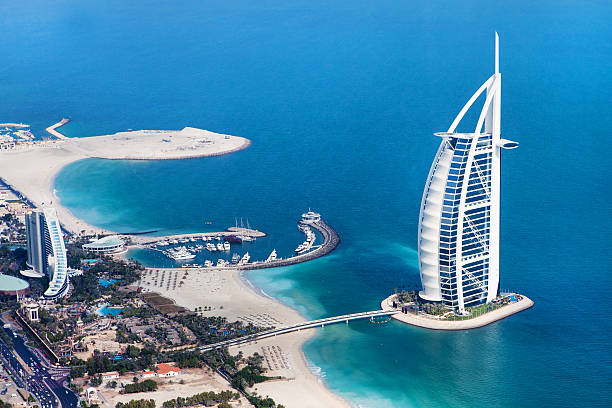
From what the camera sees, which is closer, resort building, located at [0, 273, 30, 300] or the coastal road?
the coastal road

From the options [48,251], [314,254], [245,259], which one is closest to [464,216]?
[314,254]

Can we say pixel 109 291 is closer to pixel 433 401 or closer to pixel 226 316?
pixel 226 316

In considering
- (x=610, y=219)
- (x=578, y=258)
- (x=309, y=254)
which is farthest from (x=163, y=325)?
(x=610, y=219)

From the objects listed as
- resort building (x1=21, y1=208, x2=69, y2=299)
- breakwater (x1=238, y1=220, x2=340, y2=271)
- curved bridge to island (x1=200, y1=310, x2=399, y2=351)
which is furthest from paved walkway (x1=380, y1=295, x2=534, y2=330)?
resort building (x1=21, y1=208, x2=69, y2=299)

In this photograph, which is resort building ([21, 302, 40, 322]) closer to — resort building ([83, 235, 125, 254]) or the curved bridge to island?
the curved bridge to island

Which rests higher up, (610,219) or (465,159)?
(465,159)
